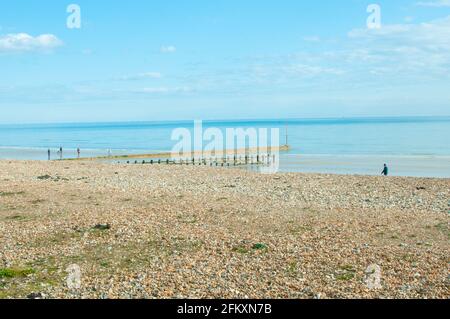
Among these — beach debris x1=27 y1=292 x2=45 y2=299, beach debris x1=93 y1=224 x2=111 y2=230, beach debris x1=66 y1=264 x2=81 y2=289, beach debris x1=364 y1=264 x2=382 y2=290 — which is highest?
beach debris x1=93 y1=224 x2=111 y2=230

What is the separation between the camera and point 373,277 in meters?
12.7

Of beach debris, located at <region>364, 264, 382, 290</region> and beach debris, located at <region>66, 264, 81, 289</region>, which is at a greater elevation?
beach debris, located at <region>66, 264, 81, 289</region>

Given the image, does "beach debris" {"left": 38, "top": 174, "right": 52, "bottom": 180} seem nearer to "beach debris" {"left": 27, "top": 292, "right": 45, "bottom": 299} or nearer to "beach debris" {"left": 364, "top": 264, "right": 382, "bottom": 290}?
"beach debris" {"left": 27, "top": 292, "right": 45, "bottom": 299}

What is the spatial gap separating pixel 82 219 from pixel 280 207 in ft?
28.5

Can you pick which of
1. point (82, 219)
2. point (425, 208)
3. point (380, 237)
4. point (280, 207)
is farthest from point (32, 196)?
point (425, 208)

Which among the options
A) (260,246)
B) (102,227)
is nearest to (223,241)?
(260,246)

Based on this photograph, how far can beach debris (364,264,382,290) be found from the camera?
12031mm

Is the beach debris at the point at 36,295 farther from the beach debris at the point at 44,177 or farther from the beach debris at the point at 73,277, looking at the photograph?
the beach debris at the point at 44,177

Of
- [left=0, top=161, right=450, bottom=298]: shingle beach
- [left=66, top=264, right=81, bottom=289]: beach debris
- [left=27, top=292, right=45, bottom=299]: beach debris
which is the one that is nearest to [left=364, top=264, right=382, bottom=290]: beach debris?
[left=0, top=161, right=450, bottom=298]: shingle beach

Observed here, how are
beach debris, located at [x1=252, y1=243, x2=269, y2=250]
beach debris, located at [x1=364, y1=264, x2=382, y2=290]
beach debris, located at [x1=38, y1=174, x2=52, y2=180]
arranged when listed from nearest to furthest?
beach debris, located at [x1=364, y1=264, x2=382, y2=290] → beach debris, located at [x1=252, y1=243, x2=269, y2=250] → beach debris, located at [x1=38, y1=174, x2=52, y2=180]

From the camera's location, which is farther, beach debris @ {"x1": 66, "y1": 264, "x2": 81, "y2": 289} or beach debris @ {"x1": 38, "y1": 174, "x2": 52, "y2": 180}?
beach debris @ {"x1": 38, "y1": 174, "x2": 52, "y2": 180}

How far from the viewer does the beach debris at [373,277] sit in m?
12.0

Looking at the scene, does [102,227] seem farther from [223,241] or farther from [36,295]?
[36,295]
